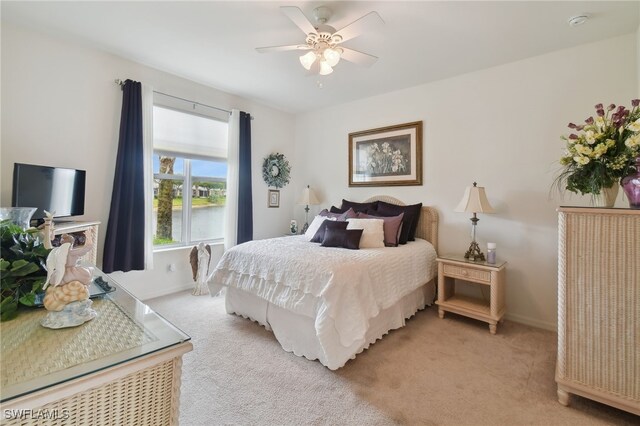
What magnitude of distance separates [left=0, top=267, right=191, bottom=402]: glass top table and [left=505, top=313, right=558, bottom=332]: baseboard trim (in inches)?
129

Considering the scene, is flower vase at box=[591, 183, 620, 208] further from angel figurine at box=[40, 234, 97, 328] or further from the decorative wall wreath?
the decorative wall wreath

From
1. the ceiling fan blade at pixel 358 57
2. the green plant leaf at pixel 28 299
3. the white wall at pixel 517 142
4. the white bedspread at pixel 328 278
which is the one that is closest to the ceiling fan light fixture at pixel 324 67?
the ceiling fan blade at pixel 358 57

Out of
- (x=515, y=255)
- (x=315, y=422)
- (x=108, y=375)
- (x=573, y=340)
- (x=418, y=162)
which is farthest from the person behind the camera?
(x=418, y=162)

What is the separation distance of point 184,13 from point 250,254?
2059mm

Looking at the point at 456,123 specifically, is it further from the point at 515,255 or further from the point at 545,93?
the point at 515,255

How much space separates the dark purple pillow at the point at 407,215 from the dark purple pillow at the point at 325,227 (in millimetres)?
738

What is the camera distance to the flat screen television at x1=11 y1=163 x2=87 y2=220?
2.20 meters

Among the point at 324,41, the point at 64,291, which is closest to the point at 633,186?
the point at 324,41

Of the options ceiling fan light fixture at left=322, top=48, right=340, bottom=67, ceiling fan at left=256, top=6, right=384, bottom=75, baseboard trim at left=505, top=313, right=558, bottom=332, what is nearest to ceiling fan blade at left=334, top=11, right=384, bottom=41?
ceiling fan at left=256, top=6, right=384, bottom=75

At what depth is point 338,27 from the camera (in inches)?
95.5

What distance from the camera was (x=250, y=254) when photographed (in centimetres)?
265

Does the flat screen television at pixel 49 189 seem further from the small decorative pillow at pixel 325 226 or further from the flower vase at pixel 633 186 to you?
the flower vase at pixel 633 186

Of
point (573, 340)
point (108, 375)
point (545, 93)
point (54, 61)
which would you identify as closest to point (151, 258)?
point (54, 61)

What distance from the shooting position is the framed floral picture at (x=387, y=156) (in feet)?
12.0
